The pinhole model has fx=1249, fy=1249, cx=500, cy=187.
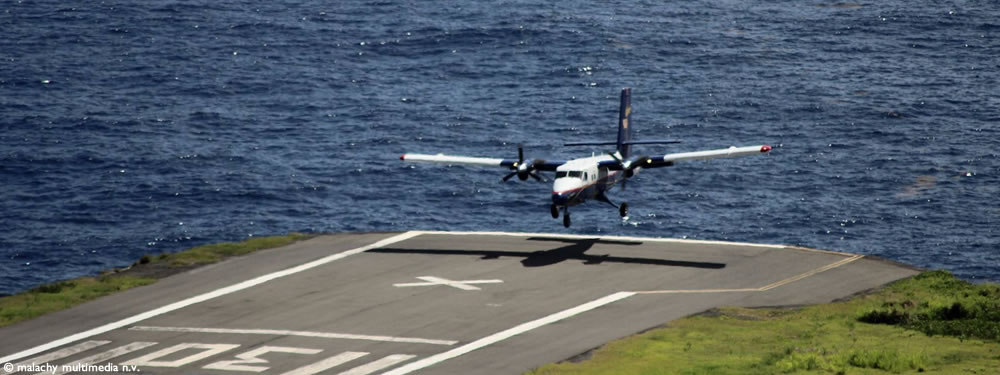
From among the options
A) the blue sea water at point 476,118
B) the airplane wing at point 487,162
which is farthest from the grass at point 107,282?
the blue sea water at point 476,118

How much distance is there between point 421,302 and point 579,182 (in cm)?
1295

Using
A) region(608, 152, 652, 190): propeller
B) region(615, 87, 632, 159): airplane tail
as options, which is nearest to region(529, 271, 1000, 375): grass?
region(608, 152, 652, 190): propeller

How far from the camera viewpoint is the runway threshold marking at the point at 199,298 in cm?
5825

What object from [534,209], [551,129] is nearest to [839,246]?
[534,209]

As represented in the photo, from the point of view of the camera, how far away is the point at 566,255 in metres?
75.9

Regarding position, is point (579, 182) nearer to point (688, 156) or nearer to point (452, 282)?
point (688, 156)

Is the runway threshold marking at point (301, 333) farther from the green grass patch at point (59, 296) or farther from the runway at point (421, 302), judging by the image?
the green grass patch at point (59, 296)

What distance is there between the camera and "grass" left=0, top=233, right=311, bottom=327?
65.4m

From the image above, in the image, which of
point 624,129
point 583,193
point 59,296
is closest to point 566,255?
point 583,193

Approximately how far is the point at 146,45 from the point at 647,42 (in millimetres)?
69788

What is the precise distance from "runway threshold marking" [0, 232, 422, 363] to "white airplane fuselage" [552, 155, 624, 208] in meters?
13.4

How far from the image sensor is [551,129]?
462 feet

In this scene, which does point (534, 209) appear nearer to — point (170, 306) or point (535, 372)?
point (170, 306)

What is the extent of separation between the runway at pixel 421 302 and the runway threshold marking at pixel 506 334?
0.34 ft
